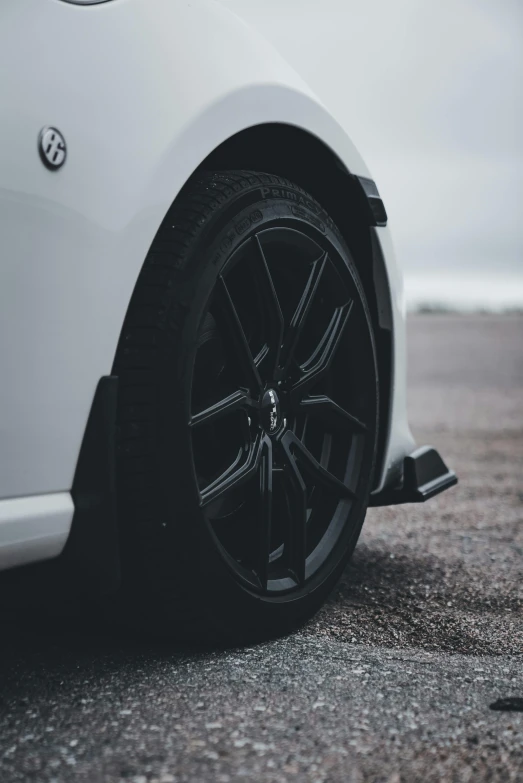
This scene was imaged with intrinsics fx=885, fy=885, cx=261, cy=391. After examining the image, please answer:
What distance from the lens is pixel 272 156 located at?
7.29 feet

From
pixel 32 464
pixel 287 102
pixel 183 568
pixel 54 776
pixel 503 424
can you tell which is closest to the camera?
pixel 54 776

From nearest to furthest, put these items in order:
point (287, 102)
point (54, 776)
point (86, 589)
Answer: point (54, 776)
point (86, 589)
point (287, 102)

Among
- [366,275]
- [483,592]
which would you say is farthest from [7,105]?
[483,592]

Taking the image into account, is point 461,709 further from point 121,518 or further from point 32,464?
point 32,464

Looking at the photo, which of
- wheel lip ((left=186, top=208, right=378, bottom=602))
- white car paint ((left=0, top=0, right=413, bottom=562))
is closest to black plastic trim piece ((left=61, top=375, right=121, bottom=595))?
white car paint ((left=0, top=0, right=413, bottom=562))

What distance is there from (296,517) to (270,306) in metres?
0.50

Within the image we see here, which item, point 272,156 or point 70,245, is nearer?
point 70,245

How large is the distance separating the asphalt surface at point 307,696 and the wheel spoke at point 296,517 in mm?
180

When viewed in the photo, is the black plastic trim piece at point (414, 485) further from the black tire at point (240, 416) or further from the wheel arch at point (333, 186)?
the black tire at point (240, 416)

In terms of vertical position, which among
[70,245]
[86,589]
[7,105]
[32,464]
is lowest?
[86,589]

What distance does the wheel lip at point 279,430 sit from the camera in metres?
1.82

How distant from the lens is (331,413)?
220 cm

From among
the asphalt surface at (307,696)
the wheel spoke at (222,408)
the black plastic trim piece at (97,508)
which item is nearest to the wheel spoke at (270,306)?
the wheel spoke at (222,408)

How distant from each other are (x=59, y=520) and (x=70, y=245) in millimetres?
476
